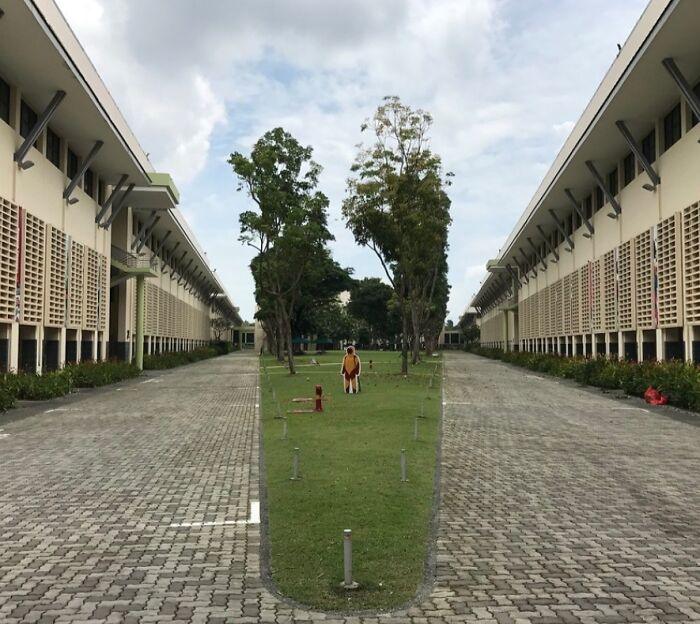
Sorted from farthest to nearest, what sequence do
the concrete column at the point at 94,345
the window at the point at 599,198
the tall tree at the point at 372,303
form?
the tall tree at the point at 372,303
the window at the point at 599,198
the concrete column at the point at 94,345

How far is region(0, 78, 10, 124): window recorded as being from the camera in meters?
19.0

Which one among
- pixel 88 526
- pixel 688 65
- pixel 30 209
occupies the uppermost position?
pixel 688 65

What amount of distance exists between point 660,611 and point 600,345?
→ 2759 centimetres

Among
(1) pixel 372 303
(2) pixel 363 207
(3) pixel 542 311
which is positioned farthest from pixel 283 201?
(1) pixel 372 303

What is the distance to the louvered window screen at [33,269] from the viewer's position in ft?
67.0

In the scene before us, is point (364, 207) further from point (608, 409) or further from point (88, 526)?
point (88, 526)

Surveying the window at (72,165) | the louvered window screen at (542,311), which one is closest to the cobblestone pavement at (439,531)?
the window at (72,165)

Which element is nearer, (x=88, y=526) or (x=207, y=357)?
(x=88, y=526)

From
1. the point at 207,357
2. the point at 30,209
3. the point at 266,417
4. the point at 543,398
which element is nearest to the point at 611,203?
the point at 543,398

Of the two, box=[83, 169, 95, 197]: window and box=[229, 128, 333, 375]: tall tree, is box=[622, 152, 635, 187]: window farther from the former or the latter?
box=[83, 169, 95, 197]: window

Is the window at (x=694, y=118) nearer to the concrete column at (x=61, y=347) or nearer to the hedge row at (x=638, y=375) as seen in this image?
the hedge row at (x=638, y=375)

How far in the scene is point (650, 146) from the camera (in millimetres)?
23453

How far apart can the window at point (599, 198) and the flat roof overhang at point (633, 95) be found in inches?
15.1

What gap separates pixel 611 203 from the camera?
26.8m
